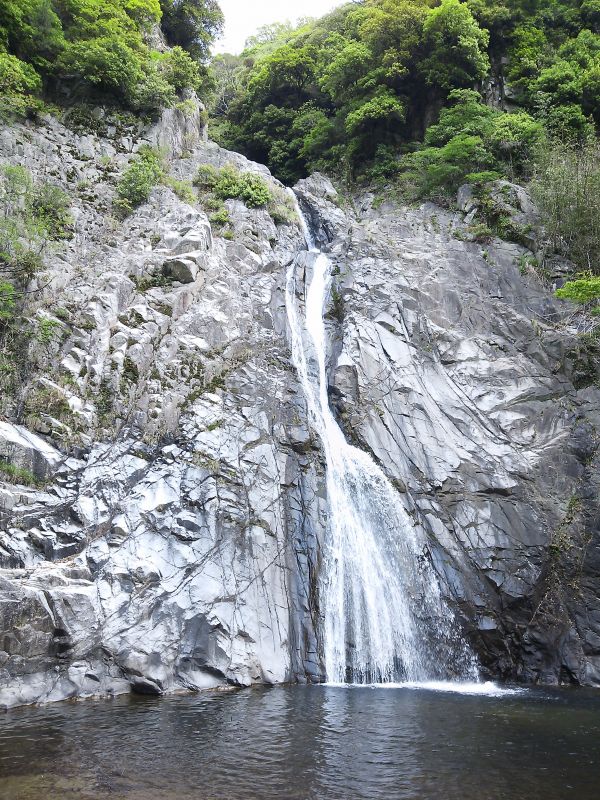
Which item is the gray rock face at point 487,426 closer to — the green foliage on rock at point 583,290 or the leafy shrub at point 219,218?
the green foliage on rock at point 583,290

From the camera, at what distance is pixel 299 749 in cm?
823

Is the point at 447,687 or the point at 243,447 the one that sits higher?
the point at 243,447

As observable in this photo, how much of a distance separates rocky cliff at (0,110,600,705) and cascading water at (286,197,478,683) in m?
0.48

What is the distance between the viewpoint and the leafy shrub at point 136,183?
22.6 metres

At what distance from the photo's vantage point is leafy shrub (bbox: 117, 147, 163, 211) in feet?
74.1

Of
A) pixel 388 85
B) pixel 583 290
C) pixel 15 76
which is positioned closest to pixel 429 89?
pixel 388 85

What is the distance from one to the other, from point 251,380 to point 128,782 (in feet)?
41.7

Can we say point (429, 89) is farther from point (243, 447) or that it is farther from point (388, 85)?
point (243, 447)

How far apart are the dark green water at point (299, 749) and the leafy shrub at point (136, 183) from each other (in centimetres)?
1828

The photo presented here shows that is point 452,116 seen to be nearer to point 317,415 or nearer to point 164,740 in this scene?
point 317,415

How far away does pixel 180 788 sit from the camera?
6785 millimetres

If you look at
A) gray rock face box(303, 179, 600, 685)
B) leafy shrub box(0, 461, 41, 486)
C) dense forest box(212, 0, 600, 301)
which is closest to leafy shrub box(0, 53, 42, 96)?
gray rock face box(303, 179, 600, 685)

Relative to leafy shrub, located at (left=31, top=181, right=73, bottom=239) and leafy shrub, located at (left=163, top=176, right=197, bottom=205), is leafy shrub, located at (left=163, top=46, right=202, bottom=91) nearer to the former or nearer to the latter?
leafy shrub, located at (left=163, top=176, right=197, bottom=205)

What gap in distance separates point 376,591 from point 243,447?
5.51m
